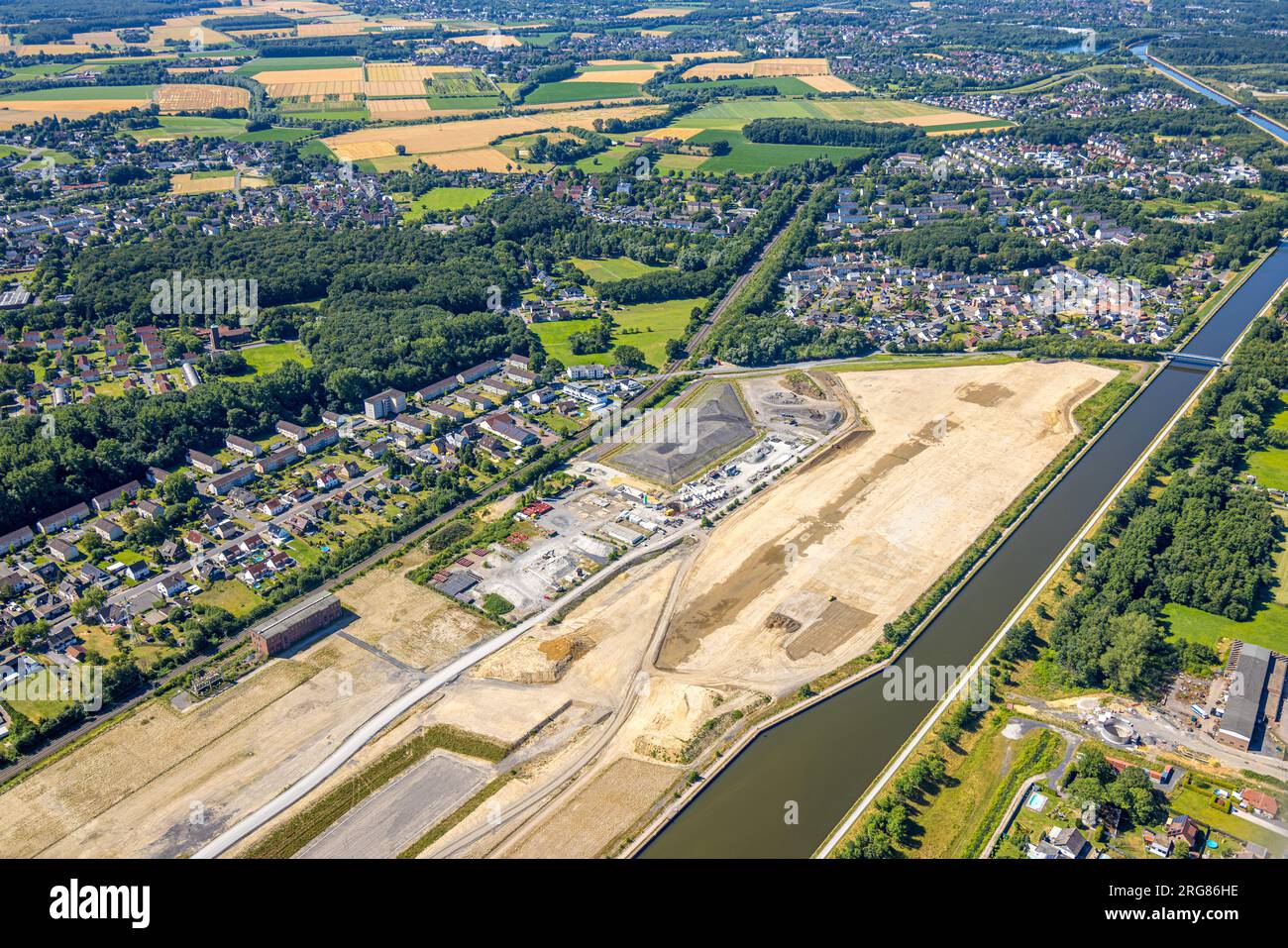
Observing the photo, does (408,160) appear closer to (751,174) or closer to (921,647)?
(751,174)

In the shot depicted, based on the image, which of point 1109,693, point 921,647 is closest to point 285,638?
point 921,647

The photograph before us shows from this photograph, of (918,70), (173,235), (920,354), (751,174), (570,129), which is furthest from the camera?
(918,70)

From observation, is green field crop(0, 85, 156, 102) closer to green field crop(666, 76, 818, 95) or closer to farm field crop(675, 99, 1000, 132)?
green field crop(666, 76, 818, 95)

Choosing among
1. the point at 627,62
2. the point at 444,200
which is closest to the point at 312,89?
the point at 627,62

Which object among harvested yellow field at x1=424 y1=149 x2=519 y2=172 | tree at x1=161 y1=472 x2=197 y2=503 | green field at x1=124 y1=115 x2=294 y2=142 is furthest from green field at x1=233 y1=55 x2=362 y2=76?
tree at x1=161 y1=472 x2=197 y2=503

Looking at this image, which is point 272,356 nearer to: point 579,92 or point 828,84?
point 579,92
